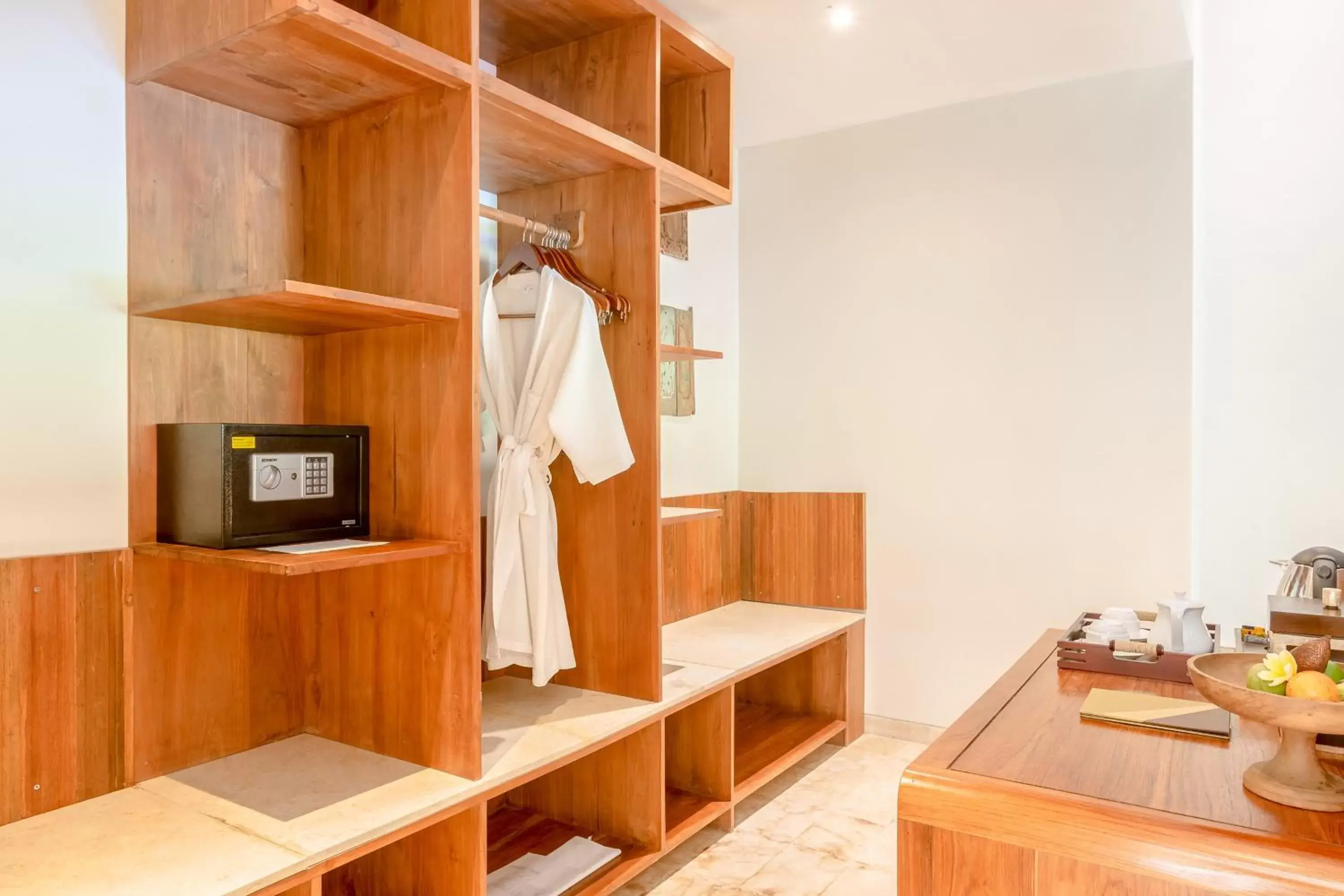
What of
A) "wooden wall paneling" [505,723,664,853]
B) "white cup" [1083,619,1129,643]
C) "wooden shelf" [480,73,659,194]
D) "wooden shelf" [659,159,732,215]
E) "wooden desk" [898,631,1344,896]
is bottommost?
"wooden wall paneling" [505,723,664,853]

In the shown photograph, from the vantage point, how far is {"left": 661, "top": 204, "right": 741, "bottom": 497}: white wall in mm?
3527

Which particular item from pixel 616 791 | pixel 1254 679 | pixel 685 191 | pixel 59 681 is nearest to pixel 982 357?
pixel 685 191

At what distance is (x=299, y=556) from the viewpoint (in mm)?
1551

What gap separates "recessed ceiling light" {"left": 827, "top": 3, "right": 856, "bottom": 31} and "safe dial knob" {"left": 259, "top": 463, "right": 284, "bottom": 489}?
2.11 m

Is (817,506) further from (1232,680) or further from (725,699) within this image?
(1232,680)

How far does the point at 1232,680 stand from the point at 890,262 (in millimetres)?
2575

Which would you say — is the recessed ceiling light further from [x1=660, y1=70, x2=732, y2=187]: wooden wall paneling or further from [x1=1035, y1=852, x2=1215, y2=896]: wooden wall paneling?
[x1=1035, y1=852, x2=1215, y2=896]: wooden wall paneling

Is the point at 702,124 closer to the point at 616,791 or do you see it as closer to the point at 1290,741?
the point at 616,791

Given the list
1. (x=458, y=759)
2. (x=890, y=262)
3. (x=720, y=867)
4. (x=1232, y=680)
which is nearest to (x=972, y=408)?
(x=890, y=262)

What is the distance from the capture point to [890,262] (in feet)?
11.9

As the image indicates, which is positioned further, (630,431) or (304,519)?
(630,431)

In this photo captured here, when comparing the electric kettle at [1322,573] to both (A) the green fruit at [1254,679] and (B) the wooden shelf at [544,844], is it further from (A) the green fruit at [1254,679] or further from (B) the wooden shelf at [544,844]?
(B) the wooden shelf at [544,844]

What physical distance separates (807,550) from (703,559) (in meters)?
0.50

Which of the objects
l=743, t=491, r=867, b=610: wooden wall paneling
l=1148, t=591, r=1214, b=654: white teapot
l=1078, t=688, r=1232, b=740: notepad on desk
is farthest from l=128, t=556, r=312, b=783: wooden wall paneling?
l=743, t=491, r=867, b=610: wooden wall paneling
